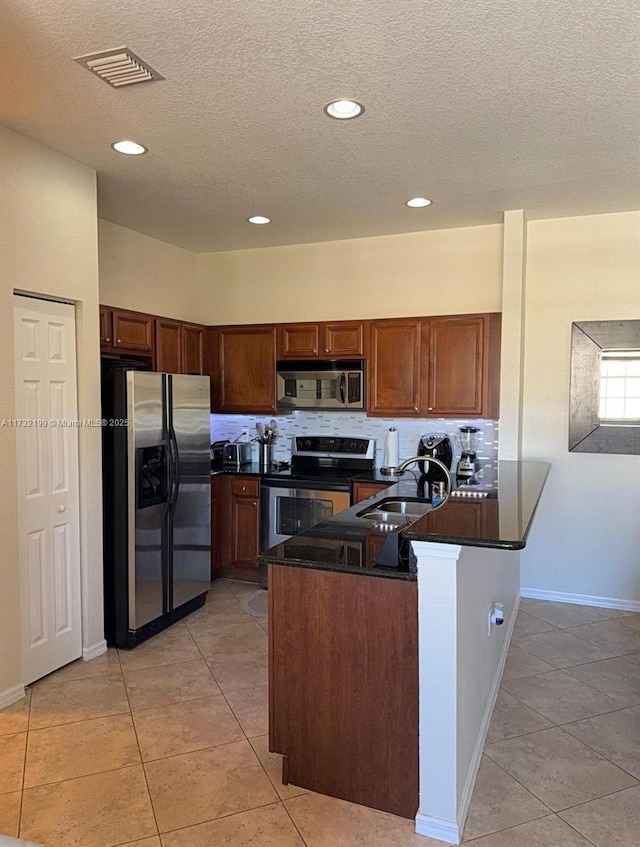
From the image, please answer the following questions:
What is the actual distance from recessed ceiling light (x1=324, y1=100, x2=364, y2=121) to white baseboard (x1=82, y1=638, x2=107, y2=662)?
3.03 meters

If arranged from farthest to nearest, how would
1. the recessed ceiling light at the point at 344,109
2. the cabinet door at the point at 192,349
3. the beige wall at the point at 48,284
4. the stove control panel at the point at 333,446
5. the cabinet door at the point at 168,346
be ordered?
1. the stove control panel at the point at 333,446
2. the cabinet door at the point at 192,349
3. the cabinet door at the point at 168,346
4. the beige wall at the point at 48,284
5. the recessed ceiling light at the point at 344,109

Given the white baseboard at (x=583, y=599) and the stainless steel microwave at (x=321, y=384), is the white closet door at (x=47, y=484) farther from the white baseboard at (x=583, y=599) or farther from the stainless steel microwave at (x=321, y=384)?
the white baseboard at (x=583, y=599)

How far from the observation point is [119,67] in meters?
2.23

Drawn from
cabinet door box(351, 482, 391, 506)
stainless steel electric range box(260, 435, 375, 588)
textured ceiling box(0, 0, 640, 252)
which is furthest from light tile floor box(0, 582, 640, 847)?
textured ceiling box(0, 0, 640, 252)

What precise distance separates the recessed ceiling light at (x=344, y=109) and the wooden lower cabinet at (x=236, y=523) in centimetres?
273

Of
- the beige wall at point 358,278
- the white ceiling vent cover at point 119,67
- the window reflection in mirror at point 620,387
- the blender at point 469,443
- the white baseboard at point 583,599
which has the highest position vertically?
the white ceiling vent cover at point 119,67

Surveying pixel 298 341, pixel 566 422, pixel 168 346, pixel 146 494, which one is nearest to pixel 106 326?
pixel 168 346

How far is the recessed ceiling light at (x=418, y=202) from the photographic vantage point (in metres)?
3.75

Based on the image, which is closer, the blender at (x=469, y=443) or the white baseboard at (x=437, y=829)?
the white baseboard at (x=437, y=829)

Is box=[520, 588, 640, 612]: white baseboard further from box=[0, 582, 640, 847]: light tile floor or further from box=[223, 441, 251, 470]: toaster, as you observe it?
box=[223, 441, 251, 470]: toaster

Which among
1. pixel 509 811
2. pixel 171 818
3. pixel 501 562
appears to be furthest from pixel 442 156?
pixel 171 818

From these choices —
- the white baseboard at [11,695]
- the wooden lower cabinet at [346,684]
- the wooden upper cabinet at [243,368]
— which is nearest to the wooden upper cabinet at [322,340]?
the wooden upper cabinet at [243,368]

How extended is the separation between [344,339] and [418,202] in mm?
1191

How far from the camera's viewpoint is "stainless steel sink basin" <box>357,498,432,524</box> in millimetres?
3004
